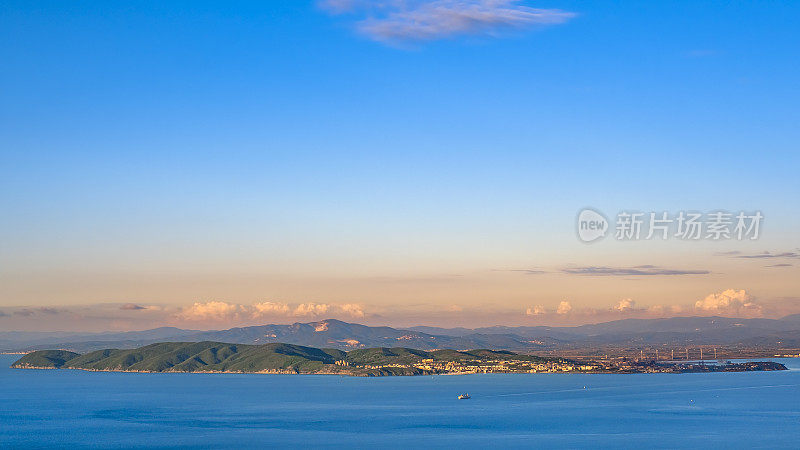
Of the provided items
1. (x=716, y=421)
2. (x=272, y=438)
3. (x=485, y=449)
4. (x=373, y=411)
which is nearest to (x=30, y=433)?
(x=272, y=438)

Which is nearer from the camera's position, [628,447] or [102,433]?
[628,447]

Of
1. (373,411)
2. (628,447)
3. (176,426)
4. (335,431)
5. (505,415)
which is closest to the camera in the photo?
(628,447)

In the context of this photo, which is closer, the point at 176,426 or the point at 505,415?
the point at 176,426

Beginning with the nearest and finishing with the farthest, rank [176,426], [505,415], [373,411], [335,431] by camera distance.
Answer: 1. [335,431]
2. [176,426]
3. [505,415]
4. [373,411]

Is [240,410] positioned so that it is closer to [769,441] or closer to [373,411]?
[373,411]

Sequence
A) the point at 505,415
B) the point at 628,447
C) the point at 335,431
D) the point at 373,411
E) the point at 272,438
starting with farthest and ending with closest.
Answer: the point at 373,411 → the point at 505,415 → the point at 335,431 → the point at 272,438 → the point at 628,447

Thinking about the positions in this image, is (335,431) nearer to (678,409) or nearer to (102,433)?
(102,433)

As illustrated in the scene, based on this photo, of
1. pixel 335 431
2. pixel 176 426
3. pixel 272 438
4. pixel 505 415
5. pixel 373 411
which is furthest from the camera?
pixel 373 411

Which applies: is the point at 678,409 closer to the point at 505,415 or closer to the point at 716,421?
the point at 716,421

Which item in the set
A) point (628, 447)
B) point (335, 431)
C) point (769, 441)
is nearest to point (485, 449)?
point (628, 447)
